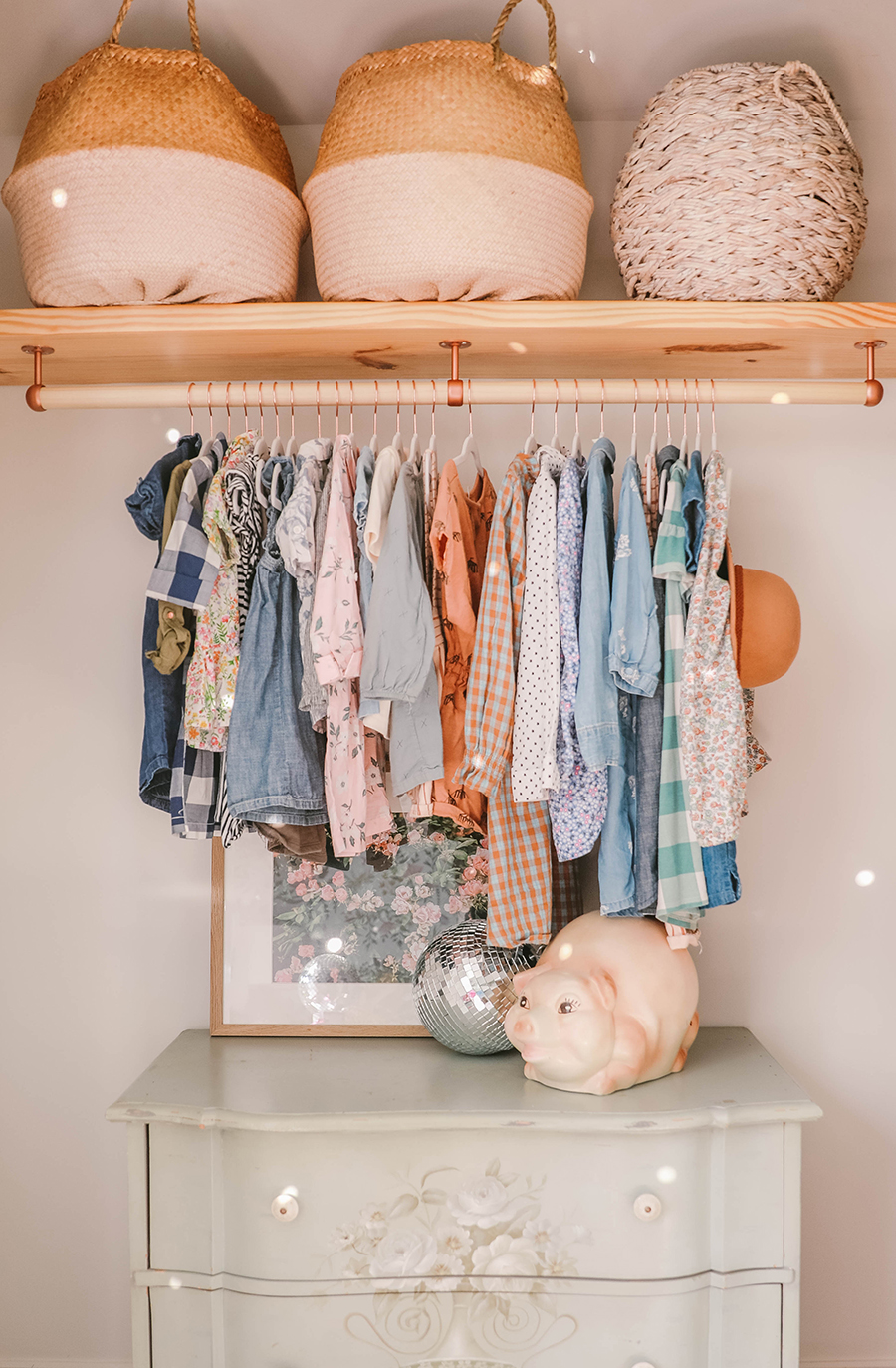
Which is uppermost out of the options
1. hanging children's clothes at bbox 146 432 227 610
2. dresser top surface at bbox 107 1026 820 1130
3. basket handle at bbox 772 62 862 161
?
basket handle at bbox 772 62 862 161

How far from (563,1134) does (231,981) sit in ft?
2.37

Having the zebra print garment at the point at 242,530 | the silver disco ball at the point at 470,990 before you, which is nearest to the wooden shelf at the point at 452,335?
the zebra print garment at the point at 242,530

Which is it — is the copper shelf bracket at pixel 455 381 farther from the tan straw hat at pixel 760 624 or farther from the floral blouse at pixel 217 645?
the tan straw hat at pixel 760 624

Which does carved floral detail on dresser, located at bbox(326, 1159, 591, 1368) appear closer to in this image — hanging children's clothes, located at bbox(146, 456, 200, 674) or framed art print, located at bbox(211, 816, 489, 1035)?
framed art print, located at bbox(211, 816, 489, 1035)

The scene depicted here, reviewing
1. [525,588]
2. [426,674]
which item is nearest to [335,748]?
[426,674]

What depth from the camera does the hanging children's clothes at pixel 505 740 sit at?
158cm

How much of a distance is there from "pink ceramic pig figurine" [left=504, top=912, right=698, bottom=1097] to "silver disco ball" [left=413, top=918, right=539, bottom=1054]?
5 centimetres

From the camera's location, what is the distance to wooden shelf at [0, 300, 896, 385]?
160 centimetres

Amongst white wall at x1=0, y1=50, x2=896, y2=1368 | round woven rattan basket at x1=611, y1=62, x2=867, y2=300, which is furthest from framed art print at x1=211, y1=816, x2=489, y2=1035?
round woven rattan basket at x1=611, y1=62, x2=867, y2=300

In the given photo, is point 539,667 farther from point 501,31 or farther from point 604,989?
point 501,31

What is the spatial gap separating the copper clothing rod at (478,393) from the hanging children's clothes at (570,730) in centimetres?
15

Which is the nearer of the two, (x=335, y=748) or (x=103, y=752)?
(x=335, y=748)

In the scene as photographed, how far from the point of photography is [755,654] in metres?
1.62

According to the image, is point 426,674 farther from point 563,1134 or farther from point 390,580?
point 563,1134
